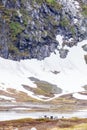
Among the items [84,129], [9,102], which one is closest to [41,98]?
[9,102]

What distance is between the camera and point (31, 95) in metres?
193

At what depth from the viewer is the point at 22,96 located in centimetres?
18525

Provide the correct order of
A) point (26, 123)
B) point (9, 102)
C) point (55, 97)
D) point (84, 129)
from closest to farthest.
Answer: point (84, 129)
point (26, 123)
point (9, 102)
point (55, 97)

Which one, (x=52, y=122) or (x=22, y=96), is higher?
(x=22, y=96)

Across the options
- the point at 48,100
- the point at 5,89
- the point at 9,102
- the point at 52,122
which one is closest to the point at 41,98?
the point at 48,100

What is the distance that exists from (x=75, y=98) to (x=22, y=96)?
91.5 ft

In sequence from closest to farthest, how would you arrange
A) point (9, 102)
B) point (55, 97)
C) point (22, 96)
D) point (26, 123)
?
point (26, 123), point (9, 102), point (22, 96), point (55, 97)

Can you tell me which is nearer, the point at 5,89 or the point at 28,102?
the point at 28,102

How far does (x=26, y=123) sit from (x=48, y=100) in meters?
96.8

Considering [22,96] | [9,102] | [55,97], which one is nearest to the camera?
[9,102]

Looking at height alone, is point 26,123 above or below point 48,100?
below

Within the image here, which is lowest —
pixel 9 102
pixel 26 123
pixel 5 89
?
pixel 26 123

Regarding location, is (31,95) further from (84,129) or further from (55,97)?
(84,129)

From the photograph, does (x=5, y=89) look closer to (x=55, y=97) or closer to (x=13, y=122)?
(x=55, y=97)
